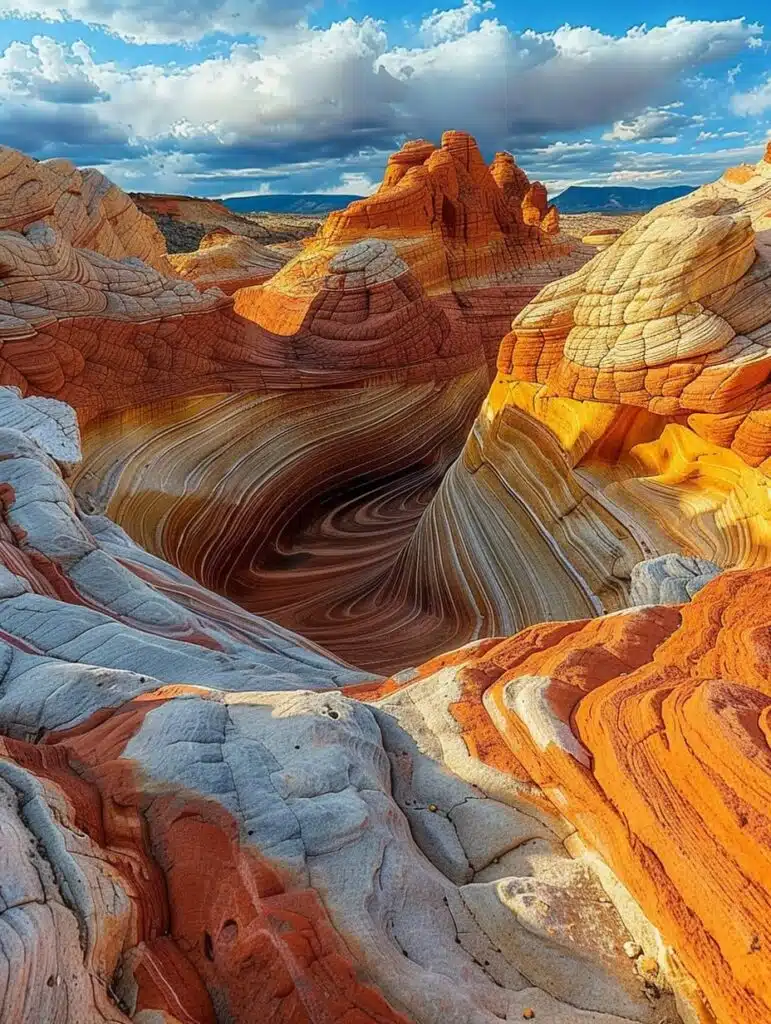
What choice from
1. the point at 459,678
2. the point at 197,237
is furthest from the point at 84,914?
the point at 197,237

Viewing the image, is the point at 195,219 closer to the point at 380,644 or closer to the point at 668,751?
the point at 380,644

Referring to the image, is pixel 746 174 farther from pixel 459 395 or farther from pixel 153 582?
pixel 153 582

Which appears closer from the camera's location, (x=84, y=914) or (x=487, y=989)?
(x=84, y=914)

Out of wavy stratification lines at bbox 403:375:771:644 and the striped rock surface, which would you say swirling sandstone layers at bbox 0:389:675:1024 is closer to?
wavy stratification lines at bbox 403:375:771:644

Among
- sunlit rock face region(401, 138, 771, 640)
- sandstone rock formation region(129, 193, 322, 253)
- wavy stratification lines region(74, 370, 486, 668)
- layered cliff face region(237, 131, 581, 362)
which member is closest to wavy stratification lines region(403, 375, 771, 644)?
sunlit rock face region(401, 138, 771, 640)

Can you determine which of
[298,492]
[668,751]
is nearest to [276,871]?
[668,751]

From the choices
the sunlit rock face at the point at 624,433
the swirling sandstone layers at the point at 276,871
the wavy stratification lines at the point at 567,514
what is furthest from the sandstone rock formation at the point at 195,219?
the swirling sandstone layers at the point at 276,871

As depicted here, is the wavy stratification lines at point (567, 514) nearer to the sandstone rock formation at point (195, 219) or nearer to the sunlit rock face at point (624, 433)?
the sunlit rock face at point (624, 433)
